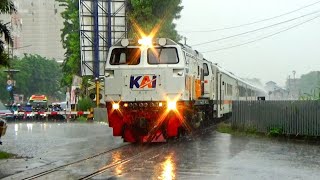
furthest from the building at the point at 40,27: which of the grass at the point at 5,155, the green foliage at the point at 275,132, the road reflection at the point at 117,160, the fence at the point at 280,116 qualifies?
the road reflection at the point at 117,160

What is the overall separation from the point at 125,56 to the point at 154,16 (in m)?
25.4

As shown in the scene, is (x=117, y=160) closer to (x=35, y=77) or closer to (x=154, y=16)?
(x=154, y=16)

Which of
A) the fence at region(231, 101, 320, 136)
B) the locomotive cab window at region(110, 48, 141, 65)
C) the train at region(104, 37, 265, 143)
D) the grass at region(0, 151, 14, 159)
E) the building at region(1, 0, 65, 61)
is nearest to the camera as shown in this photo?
the grass at region(0, 151, 14, 159)

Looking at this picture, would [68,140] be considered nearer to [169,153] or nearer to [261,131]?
[169,153]

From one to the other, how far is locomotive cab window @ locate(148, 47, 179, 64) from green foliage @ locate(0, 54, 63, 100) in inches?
2479

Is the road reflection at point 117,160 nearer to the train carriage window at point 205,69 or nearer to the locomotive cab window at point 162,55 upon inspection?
the locomotive cab window at point 162,55

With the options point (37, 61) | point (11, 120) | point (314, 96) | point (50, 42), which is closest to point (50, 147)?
point (314, 96)

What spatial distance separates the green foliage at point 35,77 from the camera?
83.3m

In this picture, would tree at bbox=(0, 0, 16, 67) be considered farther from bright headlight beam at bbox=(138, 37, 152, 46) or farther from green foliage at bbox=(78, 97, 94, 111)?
green foliage at bbox=(78, 97, 94, 111)

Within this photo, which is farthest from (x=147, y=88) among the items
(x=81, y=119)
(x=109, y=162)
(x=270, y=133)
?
(x=81, y=119)

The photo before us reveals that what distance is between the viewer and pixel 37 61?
299 feet

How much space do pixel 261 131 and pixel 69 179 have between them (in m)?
12.6

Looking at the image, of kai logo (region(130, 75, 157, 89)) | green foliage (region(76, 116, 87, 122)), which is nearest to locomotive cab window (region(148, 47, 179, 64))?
kai logo (region(130, 75, 157, 89))

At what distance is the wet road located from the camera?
36.8ft
